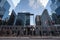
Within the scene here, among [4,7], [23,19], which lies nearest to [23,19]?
[23,19]

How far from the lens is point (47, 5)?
4059mm

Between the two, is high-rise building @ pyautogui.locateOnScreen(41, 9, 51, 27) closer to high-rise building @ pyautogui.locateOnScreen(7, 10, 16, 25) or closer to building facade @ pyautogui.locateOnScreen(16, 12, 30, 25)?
building facade @ pyautogui.locateOnScreen(16, 12, 30, 25)

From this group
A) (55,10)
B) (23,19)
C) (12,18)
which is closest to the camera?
(23,19)

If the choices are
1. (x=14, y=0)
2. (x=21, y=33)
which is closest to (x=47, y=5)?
(x=14, y=0)

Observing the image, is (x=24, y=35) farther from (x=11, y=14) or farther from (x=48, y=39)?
(x=11, y=14)

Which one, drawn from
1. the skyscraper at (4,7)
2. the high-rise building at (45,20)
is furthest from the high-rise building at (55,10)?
the skyscraper at (4,7)

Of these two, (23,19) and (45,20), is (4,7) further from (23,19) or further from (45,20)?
(45,20)

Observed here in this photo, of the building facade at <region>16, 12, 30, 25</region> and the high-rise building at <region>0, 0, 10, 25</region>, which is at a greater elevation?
the high-rise building at <region>0, 0, 10, 25</region>

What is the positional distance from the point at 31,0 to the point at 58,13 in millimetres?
935

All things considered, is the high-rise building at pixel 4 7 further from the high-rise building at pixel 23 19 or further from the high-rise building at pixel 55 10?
the high-rise building at pixel 55 10

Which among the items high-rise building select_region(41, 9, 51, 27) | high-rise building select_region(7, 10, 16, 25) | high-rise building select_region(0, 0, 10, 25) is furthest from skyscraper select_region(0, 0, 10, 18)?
high-rise building select_region(41, 9, 51, 27)

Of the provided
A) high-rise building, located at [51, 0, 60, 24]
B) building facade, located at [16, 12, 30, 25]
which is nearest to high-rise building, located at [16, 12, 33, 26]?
building facade, located at [16, 12, 30, 25]

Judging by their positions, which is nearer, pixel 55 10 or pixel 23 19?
pixel 23 19

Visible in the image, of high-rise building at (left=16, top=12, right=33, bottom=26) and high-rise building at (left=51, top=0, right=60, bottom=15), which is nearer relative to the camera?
high-rise building at (left=16, top=12, right=33, bottom=26)
